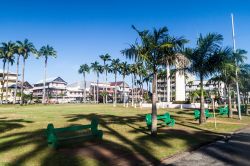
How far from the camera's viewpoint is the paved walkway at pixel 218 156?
9.44m

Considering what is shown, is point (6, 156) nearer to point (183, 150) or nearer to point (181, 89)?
point (183, 150)

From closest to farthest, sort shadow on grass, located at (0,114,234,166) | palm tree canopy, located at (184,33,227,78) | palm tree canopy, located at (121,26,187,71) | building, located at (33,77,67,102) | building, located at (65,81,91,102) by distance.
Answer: shadow on grass, located at (0,114,234,166), palm tree canopy, located at (121,26,187,71), palm tree canopy, located at (184,33,227,78), building, located at (33,77,67,102), building, located at (65,81,91,102)

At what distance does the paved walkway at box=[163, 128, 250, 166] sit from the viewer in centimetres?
944

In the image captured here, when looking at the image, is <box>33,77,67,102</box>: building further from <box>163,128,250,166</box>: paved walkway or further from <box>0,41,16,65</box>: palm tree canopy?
<box>163,128,250,166</box>: paved walkway

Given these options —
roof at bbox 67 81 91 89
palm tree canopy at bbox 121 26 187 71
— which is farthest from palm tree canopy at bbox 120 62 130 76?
roof at bbox 67 81 91 89

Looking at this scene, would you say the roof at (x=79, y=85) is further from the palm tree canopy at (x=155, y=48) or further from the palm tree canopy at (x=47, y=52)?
the palm tree canopy at (x=155, y=48)

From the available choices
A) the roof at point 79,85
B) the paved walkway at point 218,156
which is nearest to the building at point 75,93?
the roof at point 79,85

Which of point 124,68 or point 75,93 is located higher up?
point 124,68

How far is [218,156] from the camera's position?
34.6 ft

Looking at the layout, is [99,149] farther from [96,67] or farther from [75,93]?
[75,93]

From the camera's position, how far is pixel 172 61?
1677cm

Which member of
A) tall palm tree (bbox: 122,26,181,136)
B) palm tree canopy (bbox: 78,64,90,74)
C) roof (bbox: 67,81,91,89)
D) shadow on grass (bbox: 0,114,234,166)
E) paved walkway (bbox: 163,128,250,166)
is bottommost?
paved walkway (bbox: 163,128,250,166)

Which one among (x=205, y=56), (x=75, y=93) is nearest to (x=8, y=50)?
(x=205, y=56)

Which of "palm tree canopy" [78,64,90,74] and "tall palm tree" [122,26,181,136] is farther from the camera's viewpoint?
"palm tree canopy" [78,64,90,74]
